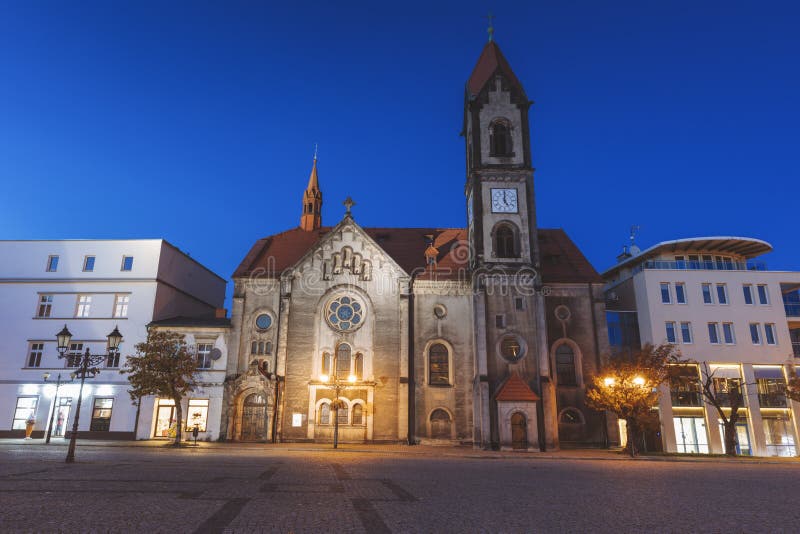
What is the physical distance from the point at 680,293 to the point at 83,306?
5140 centimetres

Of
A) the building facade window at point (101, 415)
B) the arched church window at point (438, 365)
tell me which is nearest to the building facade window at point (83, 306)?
the building facade window at point (101, 415)

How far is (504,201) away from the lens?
45.1m

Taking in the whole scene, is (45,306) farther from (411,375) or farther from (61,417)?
(411,375)

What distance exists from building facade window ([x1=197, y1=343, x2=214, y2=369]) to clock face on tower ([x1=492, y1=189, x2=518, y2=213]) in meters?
26.0

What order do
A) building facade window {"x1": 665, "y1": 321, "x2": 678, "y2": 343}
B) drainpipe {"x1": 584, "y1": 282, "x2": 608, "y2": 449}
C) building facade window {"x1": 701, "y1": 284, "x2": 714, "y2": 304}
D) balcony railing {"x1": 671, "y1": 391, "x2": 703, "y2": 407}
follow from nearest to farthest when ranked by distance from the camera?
drainpipe {"x1": 584, "y1": 282, "x2": 608, "y2": 449}, balcony railing {"x1": 671, "y1": 391, "x2": 703, "y2": 407}, building facade window {"x1": 665, "y1": 321, "x2": 678, "y2": 343}, building facade window {"x1": 701, "y1": 284, "x2": 714, "y2": 304}

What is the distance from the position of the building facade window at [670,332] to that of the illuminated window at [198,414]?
1513 inches

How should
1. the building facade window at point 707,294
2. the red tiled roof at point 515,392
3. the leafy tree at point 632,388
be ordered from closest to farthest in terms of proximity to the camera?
the leafy tree at point 632,388 → the red tiled roof at point 515,392 → the building facade window at point 707,294

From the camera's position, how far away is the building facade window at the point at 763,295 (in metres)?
47.4

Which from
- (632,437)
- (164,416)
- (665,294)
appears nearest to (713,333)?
(665,294)

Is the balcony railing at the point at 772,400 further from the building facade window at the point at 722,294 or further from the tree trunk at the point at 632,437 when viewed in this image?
the tree trunk at the point at 632,437

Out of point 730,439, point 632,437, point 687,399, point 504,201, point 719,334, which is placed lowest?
point 730,439

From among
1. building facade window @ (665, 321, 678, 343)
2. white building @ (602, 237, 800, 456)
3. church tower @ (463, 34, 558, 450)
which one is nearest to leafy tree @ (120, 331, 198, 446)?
church tower @ (463, 34, 558, 450)

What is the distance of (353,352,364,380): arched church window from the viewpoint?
42.5 m

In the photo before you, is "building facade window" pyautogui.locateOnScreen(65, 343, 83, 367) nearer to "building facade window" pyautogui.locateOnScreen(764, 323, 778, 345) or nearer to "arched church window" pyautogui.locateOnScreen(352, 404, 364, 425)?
"arched church window" pyautogui.locateOnScreen(352, 404, 364, 425)
